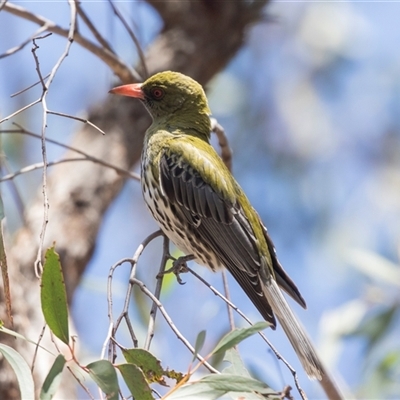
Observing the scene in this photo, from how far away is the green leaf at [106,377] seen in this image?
6.06ft

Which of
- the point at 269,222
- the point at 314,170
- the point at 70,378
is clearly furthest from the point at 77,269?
the point at 314,170

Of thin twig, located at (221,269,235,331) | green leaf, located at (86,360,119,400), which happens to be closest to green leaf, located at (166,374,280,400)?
green leaf, located at (86,360,119,400)

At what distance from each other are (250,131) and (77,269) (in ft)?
11.9

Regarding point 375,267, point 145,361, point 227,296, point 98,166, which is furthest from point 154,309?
point 375,267

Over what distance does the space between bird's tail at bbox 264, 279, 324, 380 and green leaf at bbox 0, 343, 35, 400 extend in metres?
1.63

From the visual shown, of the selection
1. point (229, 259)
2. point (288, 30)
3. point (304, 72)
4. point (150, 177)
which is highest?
point (288, 30)

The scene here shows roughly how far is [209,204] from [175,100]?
74 cm

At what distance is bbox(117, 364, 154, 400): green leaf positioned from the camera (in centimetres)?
189

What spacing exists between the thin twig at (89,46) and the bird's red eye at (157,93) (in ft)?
0.63

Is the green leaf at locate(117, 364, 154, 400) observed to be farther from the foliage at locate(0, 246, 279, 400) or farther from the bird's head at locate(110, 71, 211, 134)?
the bird's head at locate(110, 71, 211, 134)

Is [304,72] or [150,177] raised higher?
[304,72]

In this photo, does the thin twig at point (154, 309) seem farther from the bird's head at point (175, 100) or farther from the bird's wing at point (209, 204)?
the bird's head at point (175, 100)

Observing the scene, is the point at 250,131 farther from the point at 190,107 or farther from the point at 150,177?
the point at 150,177

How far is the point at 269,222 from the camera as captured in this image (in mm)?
7637
